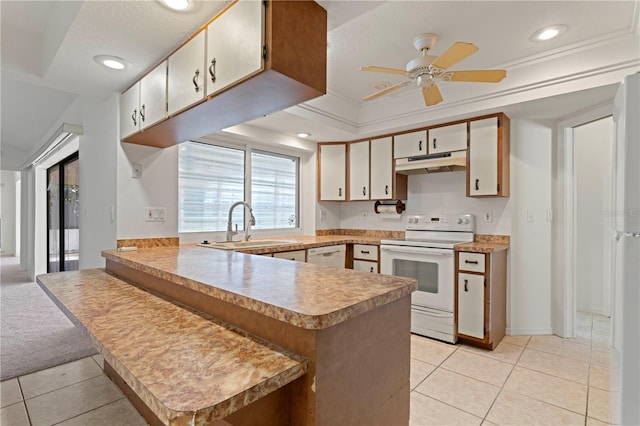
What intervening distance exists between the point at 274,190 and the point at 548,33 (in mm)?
2988

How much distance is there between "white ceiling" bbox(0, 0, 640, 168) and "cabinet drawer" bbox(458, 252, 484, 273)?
4.35ft

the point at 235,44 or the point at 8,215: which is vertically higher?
the point at 235,44

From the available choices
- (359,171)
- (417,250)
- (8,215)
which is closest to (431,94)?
(417,250)

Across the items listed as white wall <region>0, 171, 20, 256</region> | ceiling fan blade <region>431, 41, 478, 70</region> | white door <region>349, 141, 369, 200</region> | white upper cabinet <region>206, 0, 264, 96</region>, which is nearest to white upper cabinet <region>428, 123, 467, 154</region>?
white door <region>349, 141, 369, 200</region>

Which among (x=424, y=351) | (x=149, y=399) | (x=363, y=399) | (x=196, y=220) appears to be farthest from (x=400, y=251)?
(x=149, y=399)

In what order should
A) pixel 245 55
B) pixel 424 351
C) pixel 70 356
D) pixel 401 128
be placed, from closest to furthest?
pixel 245 55
pixel 70 356
pixel 424 351
pixel 401 128

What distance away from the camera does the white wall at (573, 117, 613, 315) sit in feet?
11.3

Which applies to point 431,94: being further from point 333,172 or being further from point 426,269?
point 333,172

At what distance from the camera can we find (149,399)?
67 centimetres

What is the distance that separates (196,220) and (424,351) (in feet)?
8.15

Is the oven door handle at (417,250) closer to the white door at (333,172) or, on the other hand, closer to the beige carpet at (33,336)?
the white door at (333,172)

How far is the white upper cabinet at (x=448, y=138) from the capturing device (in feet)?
10.3

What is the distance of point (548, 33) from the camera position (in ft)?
7.23

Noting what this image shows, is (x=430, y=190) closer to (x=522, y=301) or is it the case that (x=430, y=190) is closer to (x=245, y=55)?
(x=522, y=301)
